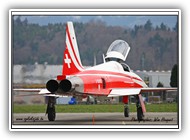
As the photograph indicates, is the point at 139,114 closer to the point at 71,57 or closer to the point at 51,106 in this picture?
the point at 51,106

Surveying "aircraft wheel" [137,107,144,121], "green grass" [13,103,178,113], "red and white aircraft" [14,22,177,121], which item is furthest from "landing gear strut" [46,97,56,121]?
"aircraft wheel" [137,107,144,121]

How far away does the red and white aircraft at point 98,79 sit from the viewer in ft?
148

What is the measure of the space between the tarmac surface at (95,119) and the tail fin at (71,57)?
1243mm

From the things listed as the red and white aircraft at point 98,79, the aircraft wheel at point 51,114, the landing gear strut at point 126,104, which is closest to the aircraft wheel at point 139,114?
the red and white aircraft at point 98,79

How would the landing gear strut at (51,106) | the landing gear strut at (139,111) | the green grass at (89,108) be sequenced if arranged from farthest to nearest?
the landing gear strut at (51,106), the landing gear strut at (139,111), the green grass at (89,108)

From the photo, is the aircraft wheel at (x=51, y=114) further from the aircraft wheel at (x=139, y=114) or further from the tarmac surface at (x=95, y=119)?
the aircraft wheel at (x=139, y=114)

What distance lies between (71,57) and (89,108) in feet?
5.39

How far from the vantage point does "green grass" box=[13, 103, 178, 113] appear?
44.7 metres

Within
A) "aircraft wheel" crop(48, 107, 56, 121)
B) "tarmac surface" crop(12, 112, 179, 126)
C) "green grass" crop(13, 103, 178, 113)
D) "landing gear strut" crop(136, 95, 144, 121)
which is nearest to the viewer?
"tarmac surface" crop(12, 112, 179, 126)

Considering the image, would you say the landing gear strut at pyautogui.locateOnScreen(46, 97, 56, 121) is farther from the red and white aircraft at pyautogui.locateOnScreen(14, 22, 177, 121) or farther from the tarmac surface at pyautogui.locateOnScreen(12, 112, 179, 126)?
the tarmac surface at pyautogui.locateOnScreen(12, 112, 179, 126)

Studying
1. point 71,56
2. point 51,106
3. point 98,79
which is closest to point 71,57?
point 71,56
